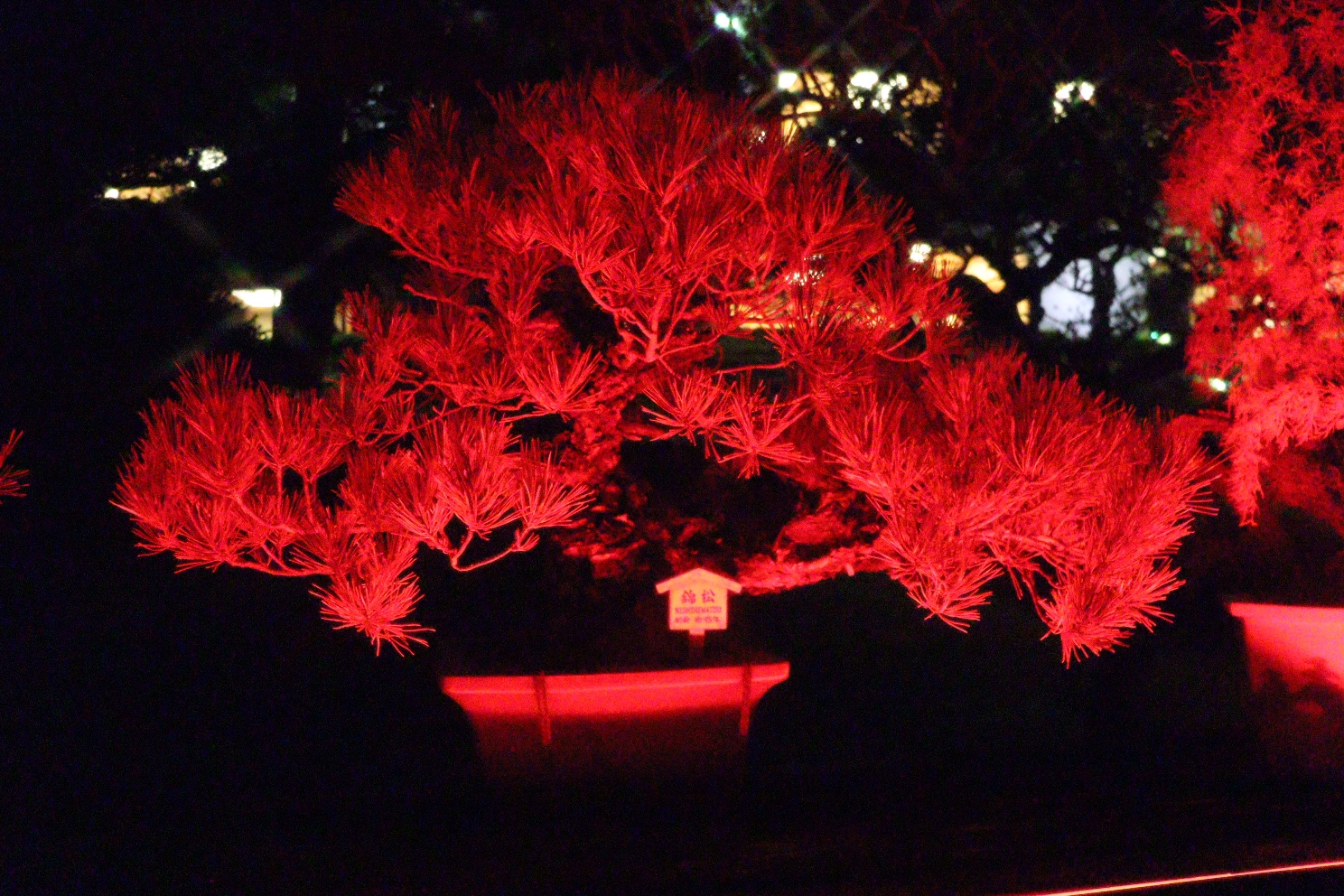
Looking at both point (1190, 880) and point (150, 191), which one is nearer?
point (1190, 880)

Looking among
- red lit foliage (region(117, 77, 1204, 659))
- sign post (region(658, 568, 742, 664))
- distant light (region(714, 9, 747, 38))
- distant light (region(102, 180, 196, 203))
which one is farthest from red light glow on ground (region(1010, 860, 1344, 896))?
distant light (region(102, 180, 196, 203))

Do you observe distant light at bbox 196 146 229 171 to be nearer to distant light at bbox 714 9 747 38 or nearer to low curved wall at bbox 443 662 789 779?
distant light at bbox 714 9 747 38

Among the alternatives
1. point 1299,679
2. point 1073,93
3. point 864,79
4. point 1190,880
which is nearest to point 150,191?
point 864,79

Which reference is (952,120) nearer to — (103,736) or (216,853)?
(216,853)

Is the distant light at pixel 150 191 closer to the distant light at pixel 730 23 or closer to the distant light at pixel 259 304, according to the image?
the distant light at pixel 259 304

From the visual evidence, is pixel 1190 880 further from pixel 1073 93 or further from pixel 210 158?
pixel 210 158

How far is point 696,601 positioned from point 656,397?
449 mm

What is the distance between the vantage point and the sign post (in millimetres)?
1744

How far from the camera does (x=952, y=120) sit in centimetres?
282

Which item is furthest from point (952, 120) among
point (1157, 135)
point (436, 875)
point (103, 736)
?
point (103, 736)

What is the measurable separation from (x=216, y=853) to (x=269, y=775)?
19.3 inches

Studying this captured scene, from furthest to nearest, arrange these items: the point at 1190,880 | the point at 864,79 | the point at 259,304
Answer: the point at 259,304
the point at 864,79
the point at 1190,880

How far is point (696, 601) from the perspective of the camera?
1.75m

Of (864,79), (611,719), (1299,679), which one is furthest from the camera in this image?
(864,79)
